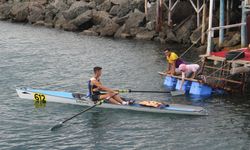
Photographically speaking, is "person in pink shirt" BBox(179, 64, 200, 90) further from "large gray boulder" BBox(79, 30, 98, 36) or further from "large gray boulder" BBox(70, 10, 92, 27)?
"large gray boulder" BBox(70, 10, 92, 27)

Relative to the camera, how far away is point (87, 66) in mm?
34969

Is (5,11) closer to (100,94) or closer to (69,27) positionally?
(69,27)

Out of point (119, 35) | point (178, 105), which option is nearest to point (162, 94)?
point (178, 105)

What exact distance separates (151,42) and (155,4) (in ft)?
17.0

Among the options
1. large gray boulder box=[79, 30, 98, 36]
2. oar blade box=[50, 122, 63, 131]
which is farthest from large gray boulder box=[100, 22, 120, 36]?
oar blade box=[50, 122, 63, 131]

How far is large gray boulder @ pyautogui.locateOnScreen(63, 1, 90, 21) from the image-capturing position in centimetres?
5203

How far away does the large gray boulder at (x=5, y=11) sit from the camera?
206ft

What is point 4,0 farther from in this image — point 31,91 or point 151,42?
point 31,91

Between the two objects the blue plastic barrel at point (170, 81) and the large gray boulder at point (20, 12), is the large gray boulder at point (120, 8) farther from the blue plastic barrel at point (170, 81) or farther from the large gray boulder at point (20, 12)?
the blue plastic barrel at point (170, 81)

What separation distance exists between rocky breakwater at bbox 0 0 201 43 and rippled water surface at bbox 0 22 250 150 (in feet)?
21.2

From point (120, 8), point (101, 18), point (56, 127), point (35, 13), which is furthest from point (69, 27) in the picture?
point (56, 127)

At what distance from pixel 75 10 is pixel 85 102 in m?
29.2

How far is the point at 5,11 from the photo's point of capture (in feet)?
210

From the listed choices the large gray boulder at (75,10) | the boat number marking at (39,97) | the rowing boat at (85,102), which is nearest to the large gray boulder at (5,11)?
the large gray boulder at (75,10)
